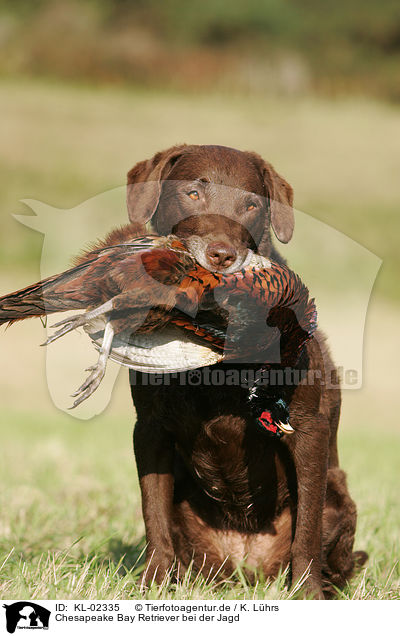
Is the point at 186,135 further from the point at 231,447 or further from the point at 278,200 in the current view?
the point at 231,447

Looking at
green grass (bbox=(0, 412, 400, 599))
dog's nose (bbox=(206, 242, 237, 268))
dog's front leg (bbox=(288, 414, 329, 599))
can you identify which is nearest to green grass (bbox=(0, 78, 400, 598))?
green grass (bbox=(0, 412, 400, 599))

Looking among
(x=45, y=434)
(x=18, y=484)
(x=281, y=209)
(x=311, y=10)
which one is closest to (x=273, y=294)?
(x=281, y=209)

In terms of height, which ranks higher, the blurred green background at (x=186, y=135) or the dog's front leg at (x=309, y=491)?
the blurred green background at (x=186, y=135)

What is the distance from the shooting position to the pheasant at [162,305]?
7.52ft

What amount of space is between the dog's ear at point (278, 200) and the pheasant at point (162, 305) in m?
0.69

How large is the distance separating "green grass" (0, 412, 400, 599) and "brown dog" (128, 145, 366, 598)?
0.14 meters

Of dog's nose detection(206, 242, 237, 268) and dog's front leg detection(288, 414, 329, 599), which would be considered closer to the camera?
dog's nose detection(206, 242, 237, 268)

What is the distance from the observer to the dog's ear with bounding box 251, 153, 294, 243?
10.6 feet

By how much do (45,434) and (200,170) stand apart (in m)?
4.66

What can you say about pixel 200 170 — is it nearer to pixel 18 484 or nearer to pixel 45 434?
pixel 18 484

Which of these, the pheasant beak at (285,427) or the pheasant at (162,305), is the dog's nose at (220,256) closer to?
the pheasant at (162,305)
